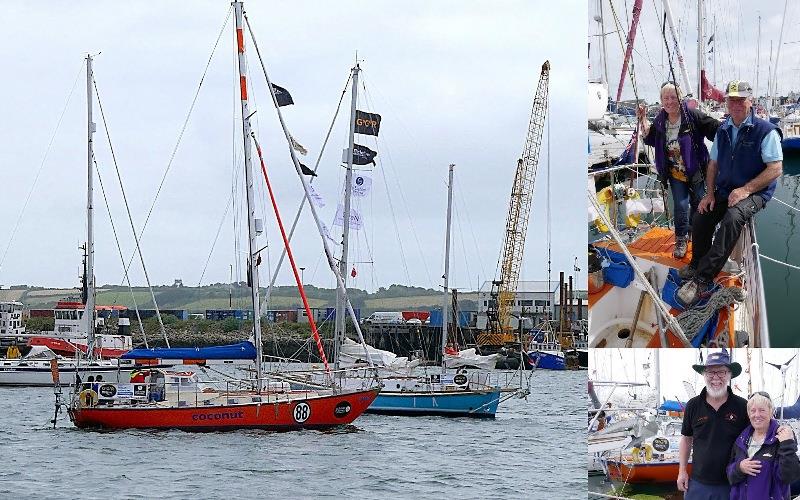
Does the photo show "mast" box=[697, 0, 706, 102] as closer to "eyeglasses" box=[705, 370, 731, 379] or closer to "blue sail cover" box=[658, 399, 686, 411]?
"eyeglasses" box=[705, 370, 731, 379]

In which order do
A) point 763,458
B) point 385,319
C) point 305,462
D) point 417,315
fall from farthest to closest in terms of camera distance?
point 417,315 < point 385,319 < point 305,462 < point 763,458

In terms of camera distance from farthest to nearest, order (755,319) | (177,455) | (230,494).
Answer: (177,455) < (230,494) < (755,319)

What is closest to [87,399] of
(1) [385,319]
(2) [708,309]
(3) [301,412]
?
(3) [301,412]

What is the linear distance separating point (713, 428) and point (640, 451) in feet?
2.04

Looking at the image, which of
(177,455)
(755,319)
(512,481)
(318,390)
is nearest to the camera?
(755,319)

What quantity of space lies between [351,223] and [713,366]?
3687 cm

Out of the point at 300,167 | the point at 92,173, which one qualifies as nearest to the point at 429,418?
the point at 300,167

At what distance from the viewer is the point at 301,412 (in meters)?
38.2

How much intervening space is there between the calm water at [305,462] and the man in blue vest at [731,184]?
1741 cm

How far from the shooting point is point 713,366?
33.7 ft

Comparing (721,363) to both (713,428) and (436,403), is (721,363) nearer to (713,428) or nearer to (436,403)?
(713,428)

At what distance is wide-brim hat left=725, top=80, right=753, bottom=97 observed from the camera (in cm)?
1036

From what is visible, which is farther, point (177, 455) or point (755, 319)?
point (177, 455)

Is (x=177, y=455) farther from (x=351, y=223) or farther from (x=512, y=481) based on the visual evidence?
(x=351, y=223)
